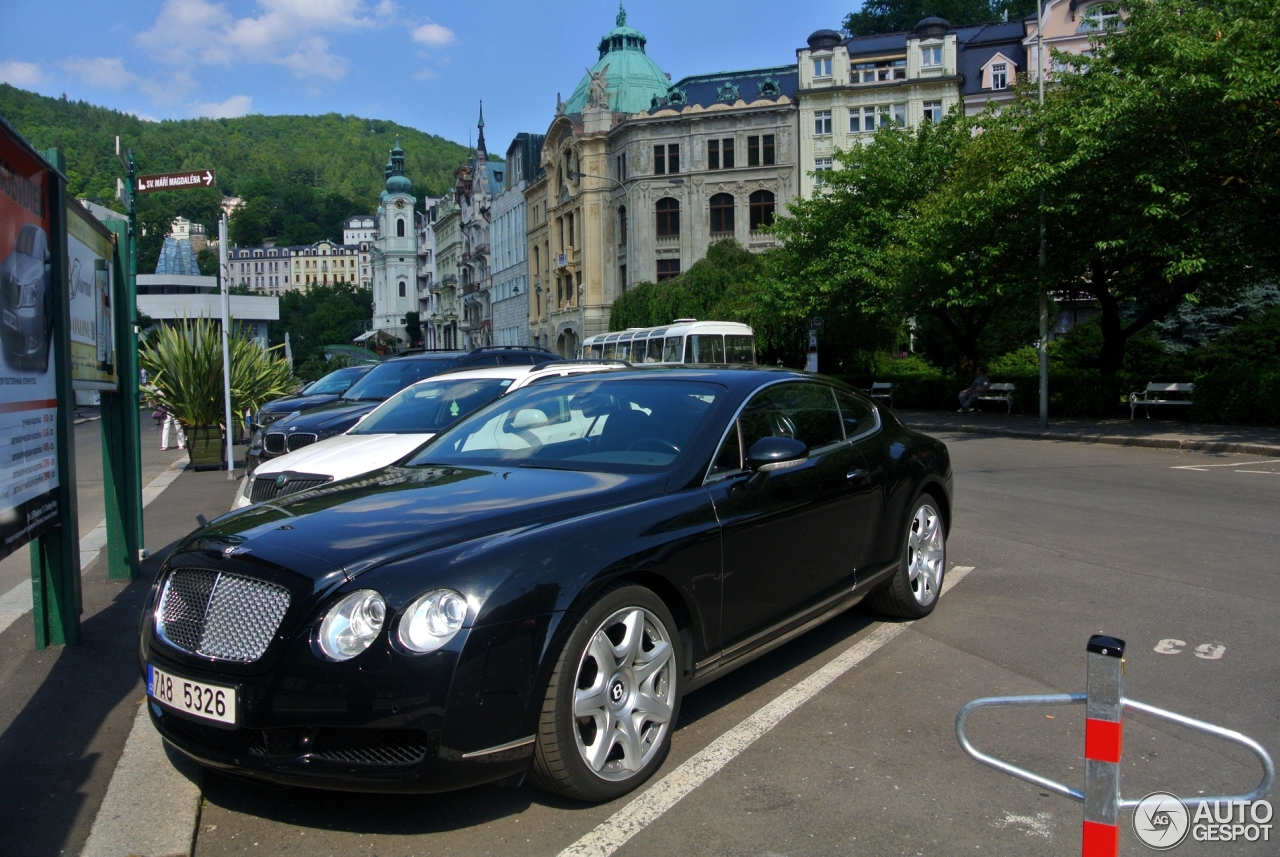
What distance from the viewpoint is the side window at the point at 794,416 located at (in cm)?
500

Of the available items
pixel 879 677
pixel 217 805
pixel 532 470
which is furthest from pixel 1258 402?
pixel 217 805

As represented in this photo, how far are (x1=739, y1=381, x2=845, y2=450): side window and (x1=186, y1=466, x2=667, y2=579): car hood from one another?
803 mm

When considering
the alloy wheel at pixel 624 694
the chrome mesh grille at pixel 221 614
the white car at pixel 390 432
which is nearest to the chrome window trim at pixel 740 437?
the alloy wheel at pixel 624 694

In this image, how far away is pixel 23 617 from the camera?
6.62 meters

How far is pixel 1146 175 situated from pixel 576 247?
5420 cm

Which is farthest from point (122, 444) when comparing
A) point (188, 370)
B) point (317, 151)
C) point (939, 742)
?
point (317, 151)

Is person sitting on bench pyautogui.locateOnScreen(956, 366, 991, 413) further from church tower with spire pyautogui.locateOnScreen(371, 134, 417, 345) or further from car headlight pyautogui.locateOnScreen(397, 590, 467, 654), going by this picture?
church tower with spire pyautogui.locateOnScreen(371, 134, 417, 345)

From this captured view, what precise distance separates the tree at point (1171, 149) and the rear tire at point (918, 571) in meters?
14.2

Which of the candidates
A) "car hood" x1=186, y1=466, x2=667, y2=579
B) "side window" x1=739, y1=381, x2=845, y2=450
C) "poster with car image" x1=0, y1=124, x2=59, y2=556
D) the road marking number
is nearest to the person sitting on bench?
the road marking number

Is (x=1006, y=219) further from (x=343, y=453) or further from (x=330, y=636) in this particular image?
(x=330, y=636)

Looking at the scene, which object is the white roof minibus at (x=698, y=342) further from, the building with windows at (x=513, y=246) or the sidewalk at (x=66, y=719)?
the building with windows at (x=513, y=246)

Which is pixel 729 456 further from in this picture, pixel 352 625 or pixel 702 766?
pixel 352 625

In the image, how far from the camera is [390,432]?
350 inches

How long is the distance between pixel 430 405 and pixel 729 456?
207 inches
